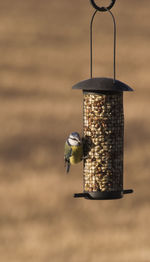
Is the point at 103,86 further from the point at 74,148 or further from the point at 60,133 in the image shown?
the point at 60,133

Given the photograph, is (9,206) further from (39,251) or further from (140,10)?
(140,10)

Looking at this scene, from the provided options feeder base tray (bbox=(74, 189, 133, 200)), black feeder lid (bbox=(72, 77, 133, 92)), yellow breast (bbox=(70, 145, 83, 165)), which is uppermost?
black feeder lid (bbox=(72, 77, 133, 92))

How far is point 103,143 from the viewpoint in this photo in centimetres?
643

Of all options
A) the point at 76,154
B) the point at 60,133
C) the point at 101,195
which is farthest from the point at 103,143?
the point at 60,133

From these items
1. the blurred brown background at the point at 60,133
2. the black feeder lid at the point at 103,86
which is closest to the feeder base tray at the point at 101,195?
the black feeder lid at the point at 103,86

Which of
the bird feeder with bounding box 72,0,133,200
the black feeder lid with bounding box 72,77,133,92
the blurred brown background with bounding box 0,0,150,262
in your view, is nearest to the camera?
the black feeder lid with bounding box 72,77,133,92

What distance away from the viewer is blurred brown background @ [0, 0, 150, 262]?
13.8 m

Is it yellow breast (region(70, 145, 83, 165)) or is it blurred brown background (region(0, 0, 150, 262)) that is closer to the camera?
yellow breast (region(70, 145, 83, 165))

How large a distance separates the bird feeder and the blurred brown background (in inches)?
253

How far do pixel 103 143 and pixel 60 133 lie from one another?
24.9 feet

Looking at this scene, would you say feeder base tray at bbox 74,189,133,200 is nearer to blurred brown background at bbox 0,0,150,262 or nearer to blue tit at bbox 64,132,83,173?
blue tit at bbox 64,132,83,173

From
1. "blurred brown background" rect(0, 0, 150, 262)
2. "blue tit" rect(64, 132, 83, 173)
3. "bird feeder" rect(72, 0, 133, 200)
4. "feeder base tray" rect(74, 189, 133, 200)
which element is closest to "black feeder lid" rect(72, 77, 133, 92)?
"bird feeder" rect(72, 0, 133, 200)

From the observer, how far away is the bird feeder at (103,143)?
21.0 ft

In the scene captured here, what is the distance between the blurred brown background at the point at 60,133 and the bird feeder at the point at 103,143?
6428 millimetres
